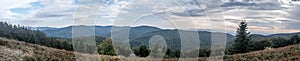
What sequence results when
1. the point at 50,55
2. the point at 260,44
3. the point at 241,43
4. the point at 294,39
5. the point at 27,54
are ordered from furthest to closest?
the point at 294,39
the point at 260,44
the point at 241,43
the point at 50,55
the point at 27,54

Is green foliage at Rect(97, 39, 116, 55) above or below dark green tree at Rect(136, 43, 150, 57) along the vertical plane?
above

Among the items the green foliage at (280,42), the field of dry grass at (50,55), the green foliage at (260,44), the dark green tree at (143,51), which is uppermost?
the field of dry grass at (50,55)

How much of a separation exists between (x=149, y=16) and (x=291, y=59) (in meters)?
15.4

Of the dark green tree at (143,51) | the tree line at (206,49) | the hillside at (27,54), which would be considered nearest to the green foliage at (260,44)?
the tree line at (206,49)

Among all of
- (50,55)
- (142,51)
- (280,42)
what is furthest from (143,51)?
(280,42)

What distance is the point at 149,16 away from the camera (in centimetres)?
2372

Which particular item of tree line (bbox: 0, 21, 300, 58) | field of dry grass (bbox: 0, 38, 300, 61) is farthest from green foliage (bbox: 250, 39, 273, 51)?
field of dry grass (bbox: 0, 38, 300, 61)

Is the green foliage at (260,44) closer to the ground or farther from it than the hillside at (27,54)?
closer to the ground

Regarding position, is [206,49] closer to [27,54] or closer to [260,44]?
[260,44]

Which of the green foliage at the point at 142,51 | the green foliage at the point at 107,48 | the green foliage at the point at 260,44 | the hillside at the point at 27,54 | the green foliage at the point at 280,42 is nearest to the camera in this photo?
the hillside at the point at 27,54

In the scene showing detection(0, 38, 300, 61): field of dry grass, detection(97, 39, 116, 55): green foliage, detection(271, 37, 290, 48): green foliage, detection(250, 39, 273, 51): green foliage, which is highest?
detection(0, 38, 300, 61): field of dry grass

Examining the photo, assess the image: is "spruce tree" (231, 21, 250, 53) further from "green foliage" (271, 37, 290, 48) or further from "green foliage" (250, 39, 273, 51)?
"green foliage" (271, 37, 290, 48)

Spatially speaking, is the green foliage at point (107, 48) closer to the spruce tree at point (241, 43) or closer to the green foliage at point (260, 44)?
the spruce tree at point (241, 43)

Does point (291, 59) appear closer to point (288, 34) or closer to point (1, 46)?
point (1, 46)
